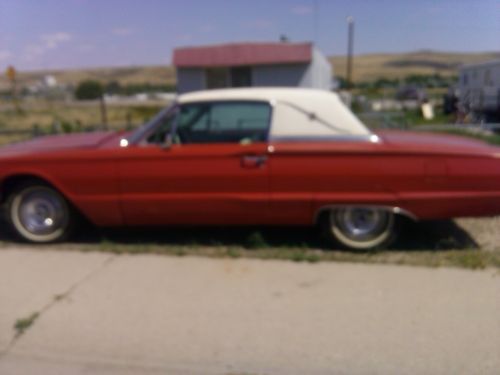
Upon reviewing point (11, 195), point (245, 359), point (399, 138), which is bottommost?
point (245, 359)

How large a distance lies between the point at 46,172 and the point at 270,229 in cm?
225

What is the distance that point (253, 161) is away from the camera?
4648 millimetres

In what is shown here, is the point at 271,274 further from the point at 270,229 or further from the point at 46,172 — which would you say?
the point at 46,172

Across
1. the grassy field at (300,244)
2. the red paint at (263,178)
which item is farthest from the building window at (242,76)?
the red paint at (263,178)

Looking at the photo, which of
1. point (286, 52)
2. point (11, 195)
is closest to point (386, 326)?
point (11, 195)

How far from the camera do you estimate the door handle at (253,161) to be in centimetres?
464

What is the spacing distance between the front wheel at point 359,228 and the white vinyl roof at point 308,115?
72 centimetres

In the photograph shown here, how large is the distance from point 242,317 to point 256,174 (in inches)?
56.0

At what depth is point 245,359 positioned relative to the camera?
10.4ft

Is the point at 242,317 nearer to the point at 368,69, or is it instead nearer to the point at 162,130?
the point at 162,130

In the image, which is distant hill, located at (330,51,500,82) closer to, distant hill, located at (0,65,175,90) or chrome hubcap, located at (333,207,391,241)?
distant hill, located at (0,65,175,90)

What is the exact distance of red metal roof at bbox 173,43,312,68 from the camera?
23.1 meters

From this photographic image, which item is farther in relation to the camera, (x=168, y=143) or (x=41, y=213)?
(x=41, y=213)

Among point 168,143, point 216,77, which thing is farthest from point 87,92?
point 168,143
